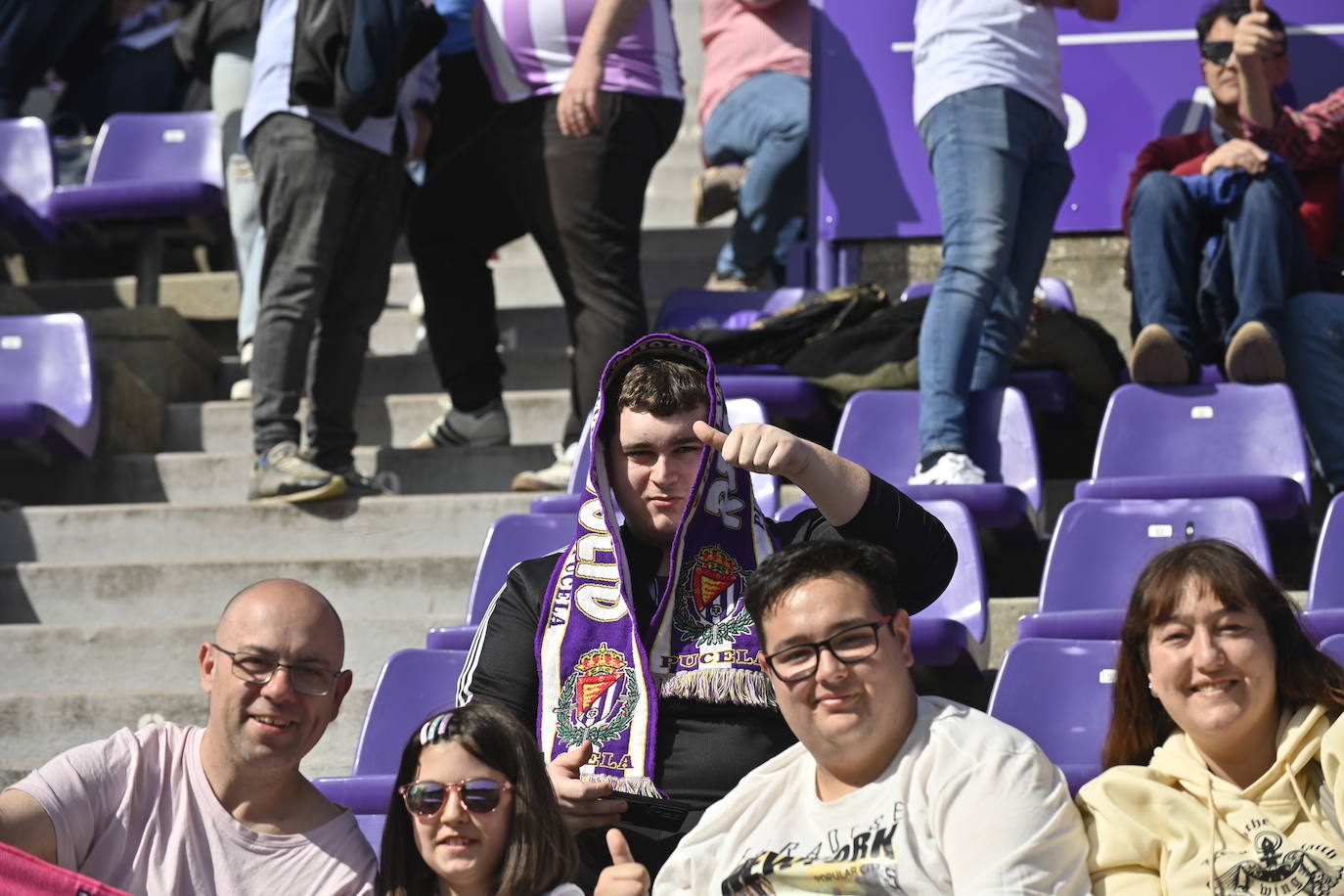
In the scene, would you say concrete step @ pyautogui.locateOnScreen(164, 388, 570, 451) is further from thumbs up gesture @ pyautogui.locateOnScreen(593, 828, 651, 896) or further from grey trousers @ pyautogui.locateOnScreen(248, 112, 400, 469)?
thumbs up gesture @ pyautogui.locateOnScreen(593, 828, 651, 896)

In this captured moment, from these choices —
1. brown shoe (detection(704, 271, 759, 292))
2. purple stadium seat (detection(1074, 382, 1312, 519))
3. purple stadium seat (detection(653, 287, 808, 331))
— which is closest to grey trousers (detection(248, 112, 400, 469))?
purple stadium seat (detection(653, 287, 808, 331))

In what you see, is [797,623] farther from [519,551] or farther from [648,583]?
[519,551]

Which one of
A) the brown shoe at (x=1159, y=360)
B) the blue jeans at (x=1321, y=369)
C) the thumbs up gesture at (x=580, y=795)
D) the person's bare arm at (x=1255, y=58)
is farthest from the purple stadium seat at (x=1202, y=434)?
the thumbs up gesture at (x=580, y=795)

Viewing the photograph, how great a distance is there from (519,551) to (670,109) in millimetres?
1579

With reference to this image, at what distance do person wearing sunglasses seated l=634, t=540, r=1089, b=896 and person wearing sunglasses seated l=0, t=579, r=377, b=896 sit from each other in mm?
458

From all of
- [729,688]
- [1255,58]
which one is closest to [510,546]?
[729,688]

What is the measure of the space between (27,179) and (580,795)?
465 cm

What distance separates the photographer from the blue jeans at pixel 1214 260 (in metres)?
4.42

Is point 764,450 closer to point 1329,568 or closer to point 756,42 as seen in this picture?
point 1329,568

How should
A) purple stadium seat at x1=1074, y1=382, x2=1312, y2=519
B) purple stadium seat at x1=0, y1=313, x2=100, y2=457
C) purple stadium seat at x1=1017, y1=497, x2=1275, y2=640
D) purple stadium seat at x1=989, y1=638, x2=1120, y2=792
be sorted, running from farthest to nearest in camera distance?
purple stadium seat at x1=0, y1=313, x2=100, y2=457 < purple stadium seat at x1=1074, y1=382, x2=1312, y2=519 < purple stadium seat at x1=1017, y1=497, x2=1275, y2=640 < purple stadium seat at x1=989, y1=638, x2=1120, y2=792

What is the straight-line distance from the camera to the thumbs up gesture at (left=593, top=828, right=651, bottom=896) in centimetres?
221

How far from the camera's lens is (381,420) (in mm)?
5266

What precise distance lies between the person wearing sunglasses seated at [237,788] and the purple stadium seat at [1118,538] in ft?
4.99

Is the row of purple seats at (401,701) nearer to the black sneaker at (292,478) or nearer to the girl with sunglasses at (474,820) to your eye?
the girl with sunglasses at (474,820)
